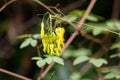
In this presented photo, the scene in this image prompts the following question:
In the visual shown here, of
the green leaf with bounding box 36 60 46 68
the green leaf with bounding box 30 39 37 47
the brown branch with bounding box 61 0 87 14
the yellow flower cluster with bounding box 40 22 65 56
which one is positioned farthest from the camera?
the brown branch with bounding box 61 0 87 14

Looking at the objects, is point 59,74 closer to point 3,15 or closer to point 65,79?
point 65,79

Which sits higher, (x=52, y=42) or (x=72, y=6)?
(x=52, y=42)

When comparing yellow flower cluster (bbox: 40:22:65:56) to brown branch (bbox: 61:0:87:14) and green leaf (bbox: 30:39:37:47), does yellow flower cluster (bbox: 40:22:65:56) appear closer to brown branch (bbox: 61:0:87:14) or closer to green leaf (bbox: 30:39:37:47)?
green leaf (bbox: 30:39:37:47)

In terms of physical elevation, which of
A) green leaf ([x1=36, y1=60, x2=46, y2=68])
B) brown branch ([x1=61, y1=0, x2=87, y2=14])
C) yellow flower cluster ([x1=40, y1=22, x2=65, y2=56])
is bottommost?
brown branch ([x1=61, y1=0, x2=87, y2=14])

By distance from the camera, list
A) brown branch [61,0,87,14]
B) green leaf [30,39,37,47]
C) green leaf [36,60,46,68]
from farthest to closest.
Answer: brown branch [61,0,87,14]
green leaf [30,39,37,47]
green leaf [36,60,46,68]

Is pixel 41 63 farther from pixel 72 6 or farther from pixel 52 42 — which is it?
pixel 72 6

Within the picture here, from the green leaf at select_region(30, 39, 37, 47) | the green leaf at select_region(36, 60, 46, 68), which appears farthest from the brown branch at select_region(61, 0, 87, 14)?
the green leaf at select_region(36, 60, 46, 68)

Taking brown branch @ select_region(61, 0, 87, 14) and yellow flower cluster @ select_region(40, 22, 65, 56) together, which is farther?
brown branch @ select_region(61, 0, 87, 14)

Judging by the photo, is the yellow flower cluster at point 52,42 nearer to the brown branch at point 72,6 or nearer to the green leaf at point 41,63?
the green leaf at point 41,63

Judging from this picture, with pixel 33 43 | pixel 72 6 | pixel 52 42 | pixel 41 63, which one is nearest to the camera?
pixel 52 42

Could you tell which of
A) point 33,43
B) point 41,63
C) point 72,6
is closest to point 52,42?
point 41,63

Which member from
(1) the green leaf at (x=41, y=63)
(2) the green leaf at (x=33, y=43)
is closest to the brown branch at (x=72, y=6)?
(2) the green leaf at (x=33, y=43)
